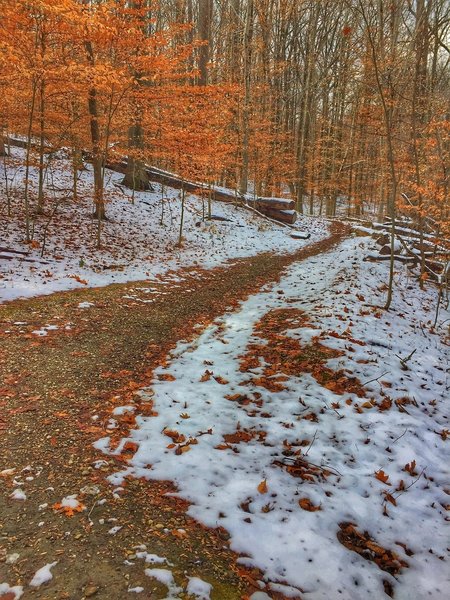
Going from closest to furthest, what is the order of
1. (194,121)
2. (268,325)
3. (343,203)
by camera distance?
(268,325)
(194,121)
(343,203)

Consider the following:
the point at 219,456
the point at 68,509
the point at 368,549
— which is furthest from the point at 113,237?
the point at 368,549

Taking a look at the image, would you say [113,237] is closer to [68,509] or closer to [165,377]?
[165,377]

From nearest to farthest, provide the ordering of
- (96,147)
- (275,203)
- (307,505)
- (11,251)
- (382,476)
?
1. (307,505)
2. (382,476)
3. (11,251)
4. (96,147)
5. (275,203)

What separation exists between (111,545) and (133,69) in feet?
41.0

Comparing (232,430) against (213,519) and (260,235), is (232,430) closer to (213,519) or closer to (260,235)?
(213,519)

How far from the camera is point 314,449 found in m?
4.02

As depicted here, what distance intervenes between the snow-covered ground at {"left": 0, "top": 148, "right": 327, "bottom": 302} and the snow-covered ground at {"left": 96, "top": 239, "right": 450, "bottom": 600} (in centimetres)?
437

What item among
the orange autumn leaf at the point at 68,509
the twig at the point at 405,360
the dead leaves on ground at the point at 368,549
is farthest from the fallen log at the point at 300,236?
the orange autumn leaf at the point at 68,509

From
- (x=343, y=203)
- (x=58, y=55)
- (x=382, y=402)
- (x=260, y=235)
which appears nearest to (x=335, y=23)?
(x=343, y=203)

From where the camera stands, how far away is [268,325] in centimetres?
736

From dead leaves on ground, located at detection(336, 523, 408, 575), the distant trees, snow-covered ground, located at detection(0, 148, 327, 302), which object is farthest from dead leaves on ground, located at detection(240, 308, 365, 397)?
snow-covered ground, located at detection(0, 148, 327, 302)

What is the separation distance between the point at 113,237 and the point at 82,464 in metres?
10.4

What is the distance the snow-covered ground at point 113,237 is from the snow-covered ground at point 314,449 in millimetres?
4373

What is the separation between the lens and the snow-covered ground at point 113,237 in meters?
9.30
